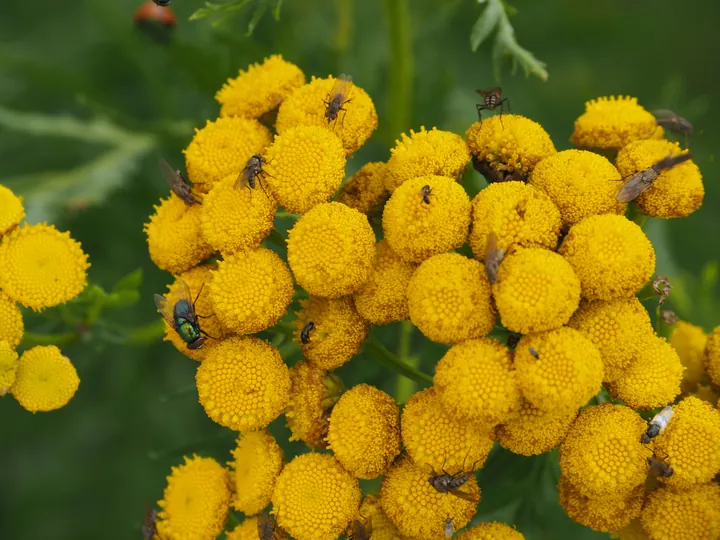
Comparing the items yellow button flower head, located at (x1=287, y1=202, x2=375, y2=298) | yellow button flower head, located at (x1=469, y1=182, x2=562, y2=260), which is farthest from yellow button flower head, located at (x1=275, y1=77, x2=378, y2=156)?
yellow button flower head, located at (x1=469, y1=182, x2=562, y2=260)

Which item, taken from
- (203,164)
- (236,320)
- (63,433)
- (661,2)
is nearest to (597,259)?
(236,320)

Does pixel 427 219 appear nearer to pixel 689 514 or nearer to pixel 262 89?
pixel 262 89

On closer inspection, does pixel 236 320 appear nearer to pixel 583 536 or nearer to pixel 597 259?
pixel 597 259

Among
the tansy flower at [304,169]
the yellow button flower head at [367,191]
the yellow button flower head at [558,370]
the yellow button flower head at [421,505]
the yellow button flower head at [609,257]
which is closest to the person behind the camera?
the yellow button flower head at [558,370]

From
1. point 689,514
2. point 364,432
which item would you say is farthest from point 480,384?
point 689,514

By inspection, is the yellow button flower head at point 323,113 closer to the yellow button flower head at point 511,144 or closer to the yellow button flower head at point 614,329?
the yellow button flower head at point 511,144

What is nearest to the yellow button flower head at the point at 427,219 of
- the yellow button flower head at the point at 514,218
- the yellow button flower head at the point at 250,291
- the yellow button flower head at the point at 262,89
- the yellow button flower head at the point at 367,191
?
the yellow button flower head at the point at 514,218
